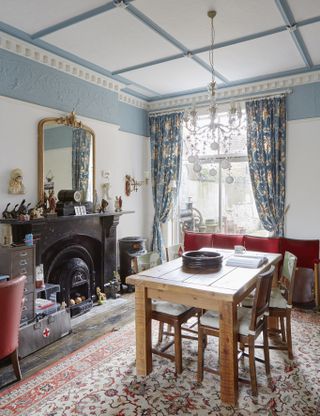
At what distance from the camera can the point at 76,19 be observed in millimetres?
3213

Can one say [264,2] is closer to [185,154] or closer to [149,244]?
[185,154]

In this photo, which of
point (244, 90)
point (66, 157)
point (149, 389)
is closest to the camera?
point (149, 389)

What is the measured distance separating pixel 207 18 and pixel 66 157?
7.77 feet

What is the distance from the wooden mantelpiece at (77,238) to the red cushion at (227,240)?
1.56 m

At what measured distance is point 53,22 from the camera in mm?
3283

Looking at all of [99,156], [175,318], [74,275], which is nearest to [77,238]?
[74,275]

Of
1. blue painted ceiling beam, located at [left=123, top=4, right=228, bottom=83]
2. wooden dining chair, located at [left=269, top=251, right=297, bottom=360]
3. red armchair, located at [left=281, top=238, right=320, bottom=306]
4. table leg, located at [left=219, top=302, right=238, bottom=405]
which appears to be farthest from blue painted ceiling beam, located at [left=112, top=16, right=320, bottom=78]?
table leg, located at [left=219, top=302, right=238, bottom=405]

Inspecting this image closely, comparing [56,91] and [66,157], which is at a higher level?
[56,91]

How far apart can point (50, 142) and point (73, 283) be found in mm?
1820

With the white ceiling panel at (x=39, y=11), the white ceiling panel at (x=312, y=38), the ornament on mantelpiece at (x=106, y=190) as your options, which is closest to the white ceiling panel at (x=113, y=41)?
the white ceiling panel at (x=39, y=11)

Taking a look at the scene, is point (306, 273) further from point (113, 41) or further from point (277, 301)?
point (113, 41)

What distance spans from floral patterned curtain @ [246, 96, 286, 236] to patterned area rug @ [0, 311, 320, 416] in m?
2.11

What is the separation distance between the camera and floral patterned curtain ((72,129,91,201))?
4.46 meters

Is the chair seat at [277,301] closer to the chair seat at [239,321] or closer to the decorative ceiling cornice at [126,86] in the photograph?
the chair seat at [239,321]
